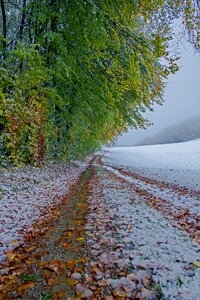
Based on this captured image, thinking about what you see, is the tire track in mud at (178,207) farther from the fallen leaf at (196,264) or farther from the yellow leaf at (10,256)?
the yellow leaf at (10,256)

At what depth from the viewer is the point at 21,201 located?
22.5 feet

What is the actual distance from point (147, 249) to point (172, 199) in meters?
4.87

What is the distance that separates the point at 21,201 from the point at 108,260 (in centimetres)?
391

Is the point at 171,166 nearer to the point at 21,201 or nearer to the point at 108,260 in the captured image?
the point at 21,201

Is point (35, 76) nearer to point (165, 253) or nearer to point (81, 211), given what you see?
point (81, 211)

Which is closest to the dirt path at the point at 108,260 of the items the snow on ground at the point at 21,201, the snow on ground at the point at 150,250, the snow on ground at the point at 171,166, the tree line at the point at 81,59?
the snow on ground at the point at 150,250

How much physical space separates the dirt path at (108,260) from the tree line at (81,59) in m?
3.27

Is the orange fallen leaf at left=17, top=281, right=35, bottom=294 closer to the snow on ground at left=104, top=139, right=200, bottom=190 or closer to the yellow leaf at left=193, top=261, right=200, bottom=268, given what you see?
the yellow leaf at left=193, top=261, right=200, bottom=268

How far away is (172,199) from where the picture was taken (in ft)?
27.9

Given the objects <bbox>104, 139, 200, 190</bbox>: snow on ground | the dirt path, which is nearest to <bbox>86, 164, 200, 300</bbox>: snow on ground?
the dirt path

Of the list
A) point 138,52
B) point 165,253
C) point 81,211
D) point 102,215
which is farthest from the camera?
point 138,52

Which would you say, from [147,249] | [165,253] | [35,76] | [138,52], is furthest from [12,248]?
[138,52]

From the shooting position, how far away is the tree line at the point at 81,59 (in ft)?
25.2

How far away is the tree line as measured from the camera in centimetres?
767
